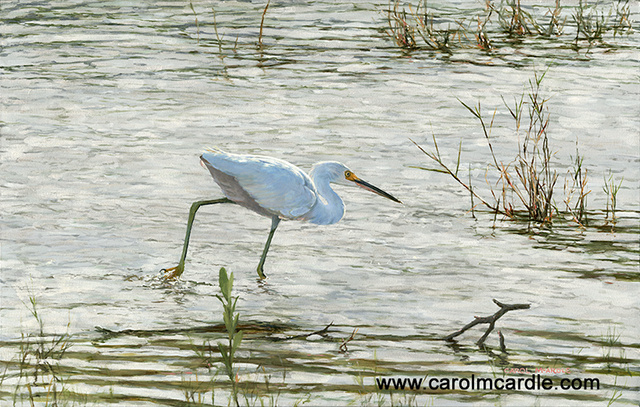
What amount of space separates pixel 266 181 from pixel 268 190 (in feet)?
0.14

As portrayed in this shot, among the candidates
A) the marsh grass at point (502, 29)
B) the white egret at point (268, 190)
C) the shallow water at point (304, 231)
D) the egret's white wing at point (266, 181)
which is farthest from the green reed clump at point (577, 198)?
the marsh grass at point (502, 29)

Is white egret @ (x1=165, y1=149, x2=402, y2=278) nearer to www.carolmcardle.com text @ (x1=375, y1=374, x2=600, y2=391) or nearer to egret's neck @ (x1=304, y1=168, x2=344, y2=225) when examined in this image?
egret's neck @ (x1=304, y1=168, x2=344, y2=225)

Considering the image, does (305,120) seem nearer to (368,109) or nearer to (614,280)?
(368,109)

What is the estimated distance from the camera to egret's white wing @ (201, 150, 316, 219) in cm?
473

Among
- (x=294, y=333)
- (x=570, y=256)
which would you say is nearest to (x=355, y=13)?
(x=570, y=256)

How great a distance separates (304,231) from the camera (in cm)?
556

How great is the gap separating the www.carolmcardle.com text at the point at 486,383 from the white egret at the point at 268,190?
4.55 ft

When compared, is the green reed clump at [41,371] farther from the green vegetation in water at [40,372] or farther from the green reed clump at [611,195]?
the green reed clump at [611,195]

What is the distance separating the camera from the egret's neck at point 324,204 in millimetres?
4949

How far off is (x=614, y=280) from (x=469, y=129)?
292cm

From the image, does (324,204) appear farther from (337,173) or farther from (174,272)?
(174,272)

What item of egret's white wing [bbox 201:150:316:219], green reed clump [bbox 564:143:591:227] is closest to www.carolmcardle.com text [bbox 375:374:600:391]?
egret's white wing [bbox 201:150:316:219]

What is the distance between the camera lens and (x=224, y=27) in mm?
11461

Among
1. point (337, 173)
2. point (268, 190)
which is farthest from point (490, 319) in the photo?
point (337, 173)
